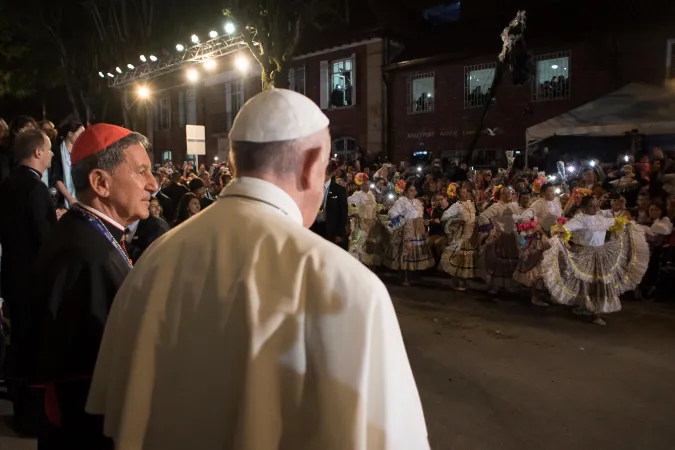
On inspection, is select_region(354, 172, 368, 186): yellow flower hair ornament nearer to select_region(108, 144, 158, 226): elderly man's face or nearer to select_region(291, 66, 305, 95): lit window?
select_region(108, 144, 158, 226): elderly man's face

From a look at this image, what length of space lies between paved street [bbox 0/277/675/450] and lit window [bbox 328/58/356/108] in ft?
56.5

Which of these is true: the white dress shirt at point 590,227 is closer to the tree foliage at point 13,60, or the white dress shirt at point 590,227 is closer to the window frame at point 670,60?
the window frame at point 670,60

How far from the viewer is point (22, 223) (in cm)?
391

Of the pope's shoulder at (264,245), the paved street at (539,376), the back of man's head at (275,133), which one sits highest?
the back of man's head at (275,133)

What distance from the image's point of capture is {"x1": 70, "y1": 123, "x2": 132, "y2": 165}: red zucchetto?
217 cm

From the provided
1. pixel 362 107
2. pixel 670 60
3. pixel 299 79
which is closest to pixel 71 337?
pixel 670 60

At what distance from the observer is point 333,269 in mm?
1099

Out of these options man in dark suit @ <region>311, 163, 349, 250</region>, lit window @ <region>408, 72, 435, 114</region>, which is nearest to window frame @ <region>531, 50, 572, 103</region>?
lit window @ <region>408, 72, 435, 114</region>

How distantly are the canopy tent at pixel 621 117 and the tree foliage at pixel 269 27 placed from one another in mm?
7195

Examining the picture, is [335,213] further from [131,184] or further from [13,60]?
[13,60]

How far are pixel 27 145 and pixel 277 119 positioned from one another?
347cm

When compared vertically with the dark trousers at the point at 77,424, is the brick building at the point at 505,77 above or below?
above

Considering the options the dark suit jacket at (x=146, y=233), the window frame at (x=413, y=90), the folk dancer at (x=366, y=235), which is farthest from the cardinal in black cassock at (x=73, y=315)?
the window frame at (x=413, y=90)

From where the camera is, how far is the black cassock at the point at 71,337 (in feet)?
6.00
